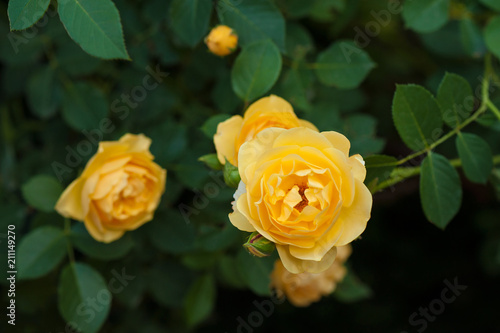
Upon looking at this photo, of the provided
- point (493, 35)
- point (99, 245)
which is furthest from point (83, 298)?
point (493, 35)

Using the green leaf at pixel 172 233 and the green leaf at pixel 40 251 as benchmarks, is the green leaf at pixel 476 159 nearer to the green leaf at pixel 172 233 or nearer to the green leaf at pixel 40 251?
the green leaf at pixel 172 233

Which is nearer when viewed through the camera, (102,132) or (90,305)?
(90,305)

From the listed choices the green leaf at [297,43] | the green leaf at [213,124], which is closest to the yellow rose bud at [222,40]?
the green leaf at [213,124]

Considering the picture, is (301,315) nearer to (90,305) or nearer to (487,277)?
(487,277)

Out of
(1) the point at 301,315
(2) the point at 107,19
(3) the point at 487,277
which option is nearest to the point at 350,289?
(1) the point at 301,315

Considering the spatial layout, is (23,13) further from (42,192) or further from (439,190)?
(439,190)

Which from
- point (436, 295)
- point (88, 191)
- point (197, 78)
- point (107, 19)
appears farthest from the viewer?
point (436, 295)
